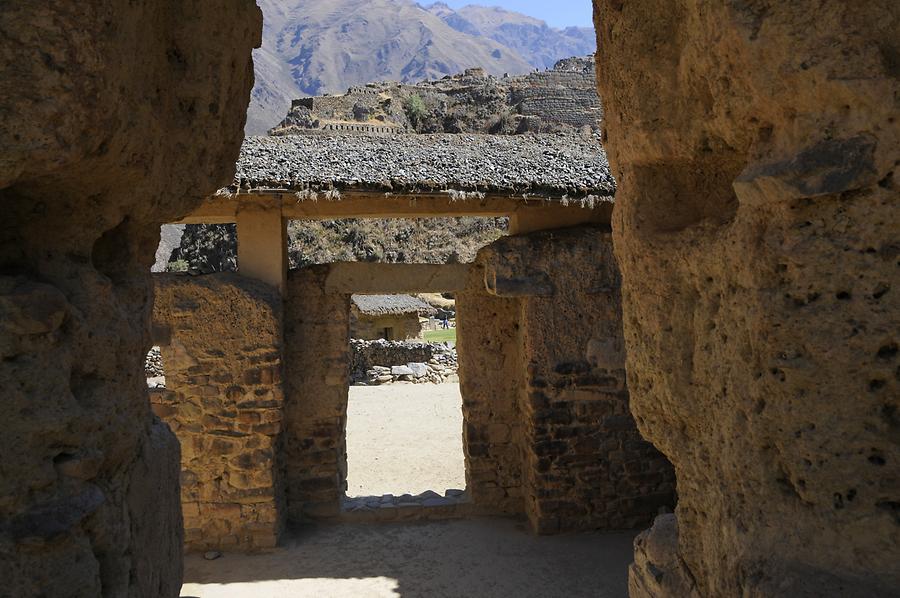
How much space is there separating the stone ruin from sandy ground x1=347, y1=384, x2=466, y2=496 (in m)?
6.94

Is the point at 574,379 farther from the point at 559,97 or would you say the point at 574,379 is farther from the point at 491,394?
the point at 559,97

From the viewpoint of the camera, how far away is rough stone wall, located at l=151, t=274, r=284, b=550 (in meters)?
6.59

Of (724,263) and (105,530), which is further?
(724,263)

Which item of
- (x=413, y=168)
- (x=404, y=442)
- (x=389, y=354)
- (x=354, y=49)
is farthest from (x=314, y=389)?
(x=354, y=49)

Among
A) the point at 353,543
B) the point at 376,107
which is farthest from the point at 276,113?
the point at 353,543

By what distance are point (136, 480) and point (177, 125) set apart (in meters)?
1.02

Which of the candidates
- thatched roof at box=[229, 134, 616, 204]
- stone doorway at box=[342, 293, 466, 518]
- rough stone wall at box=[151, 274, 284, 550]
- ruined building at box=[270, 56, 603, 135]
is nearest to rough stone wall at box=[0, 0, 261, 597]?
thatched roof at box=[229, 134, 616, 204]

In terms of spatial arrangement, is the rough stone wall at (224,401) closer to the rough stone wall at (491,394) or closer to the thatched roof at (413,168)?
the thatched roof at (413,168)

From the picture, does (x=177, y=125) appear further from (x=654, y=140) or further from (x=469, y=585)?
(x=469, y=585)

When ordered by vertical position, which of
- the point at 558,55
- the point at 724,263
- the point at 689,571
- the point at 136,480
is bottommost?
the point at 689,571

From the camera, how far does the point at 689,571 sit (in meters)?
2.36

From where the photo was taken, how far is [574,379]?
6.92 metres

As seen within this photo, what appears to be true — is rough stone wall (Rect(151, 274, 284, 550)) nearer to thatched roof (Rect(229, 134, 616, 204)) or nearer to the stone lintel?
the stone lintel

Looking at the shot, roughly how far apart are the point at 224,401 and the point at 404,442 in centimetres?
494
